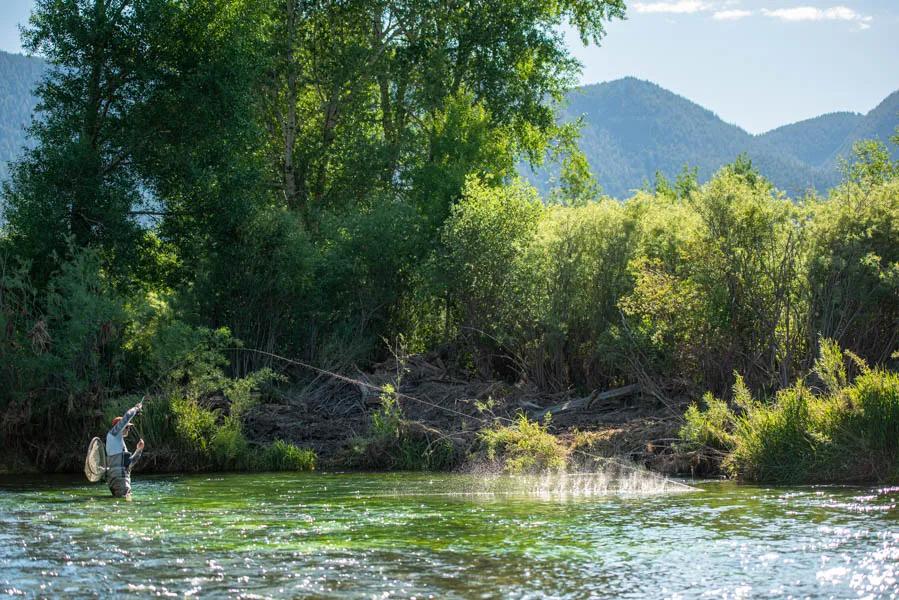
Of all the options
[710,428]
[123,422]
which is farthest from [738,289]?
[123,422]

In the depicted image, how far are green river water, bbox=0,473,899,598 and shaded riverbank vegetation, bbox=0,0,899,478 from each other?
12.4 feet

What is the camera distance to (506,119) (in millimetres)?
40250

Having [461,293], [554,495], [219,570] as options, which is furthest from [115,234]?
[219,570]

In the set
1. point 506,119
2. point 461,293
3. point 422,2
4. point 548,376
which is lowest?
point 548,376

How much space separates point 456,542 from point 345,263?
1802cm

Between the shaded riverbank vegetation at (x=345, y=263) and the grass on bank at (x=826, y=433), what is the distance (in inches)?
21.1

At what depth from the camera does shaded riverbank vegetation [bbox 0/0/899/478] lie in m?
23.2

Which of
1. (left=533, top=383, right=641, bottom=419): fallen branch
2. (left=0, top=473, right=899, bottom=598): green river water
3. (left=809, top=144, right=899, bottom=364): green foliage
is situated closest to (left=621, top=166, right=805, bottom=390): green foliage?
(left=809, top=144, right=899, bottom=364): green foliage

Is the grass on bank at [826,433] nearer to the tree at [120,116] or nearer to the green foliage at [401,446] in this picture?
the green foliage at [401,446]

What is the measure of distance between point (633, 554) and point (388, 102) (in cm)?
3092

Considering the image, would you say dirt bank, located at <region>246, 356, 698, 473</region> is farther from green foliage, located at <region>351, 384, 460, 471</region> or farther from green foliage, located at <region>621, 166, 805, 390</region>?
green foliage, located at <region>621, 166, 805, 390</region>

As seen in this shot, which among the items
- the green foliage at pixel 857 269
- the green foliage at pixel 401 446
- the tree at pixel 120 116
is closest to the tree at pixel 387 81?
the tree at pixel 120 116

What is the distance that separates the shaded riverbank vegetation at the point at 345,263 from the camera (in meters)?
23.2

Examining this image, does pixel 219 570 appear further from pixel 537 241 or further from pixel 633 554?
pixel 537 241
